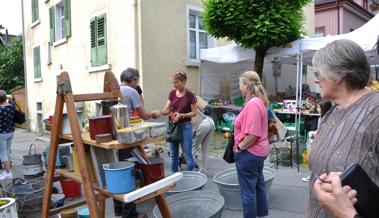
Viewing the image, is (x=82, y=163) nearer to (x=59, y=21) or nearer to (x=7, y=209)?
(x=7, y=209)

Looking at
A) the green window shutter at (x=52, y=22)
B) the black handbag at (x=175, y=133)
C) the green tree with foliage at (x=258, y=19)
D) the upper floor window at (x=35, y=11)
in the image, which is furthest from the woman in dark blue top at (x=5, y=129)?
the upper floor window at (x=35, y=11)

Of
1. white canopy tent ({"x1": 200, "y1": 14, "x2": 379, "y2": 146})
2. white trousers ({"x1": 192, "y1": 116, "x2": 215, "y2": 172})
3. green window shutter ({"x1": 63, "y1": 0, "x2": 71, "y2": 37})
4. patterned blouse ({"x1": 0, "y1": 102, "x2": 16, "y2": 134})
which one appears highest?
green window shutter ({"x1": 63, "y1": 0, "x2": 71, "y2": 37})

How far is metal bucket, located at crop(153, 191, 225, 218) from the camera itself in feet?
11.7

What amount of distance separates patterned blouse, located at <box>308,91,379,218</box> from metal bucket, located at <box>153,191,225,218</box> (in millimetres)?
2029

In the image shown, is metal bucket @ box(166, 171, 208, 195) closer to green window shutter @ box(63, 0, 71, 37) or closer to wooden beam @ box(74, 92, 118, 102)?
wooden beam @ box(74, 92, 118, 102)

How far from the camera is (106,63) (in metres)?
10.5

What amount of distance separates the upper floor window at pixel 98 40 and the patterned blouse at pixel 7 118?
4305 mm

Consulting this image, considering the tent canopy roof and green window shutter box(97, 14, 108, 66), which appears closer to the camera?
the tent canopy roof

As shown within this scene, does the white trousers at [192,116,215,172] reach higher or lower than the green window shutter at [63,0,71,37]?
lower

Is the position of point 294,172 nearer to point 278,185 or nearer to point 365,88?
point 278,185

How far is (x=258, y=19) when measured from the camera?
825 cm

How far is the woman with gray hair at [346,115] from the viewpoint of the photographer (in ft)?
4.97

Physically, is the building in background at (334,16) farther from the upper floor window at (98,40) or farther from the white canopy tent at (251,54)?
the upper floor window at (98,40)

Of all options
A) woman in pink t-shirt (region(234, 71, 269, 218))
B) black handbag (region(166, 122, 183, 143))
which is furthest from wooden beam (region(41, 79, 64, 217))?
black handbag (region(166, 122, 183, 143))
